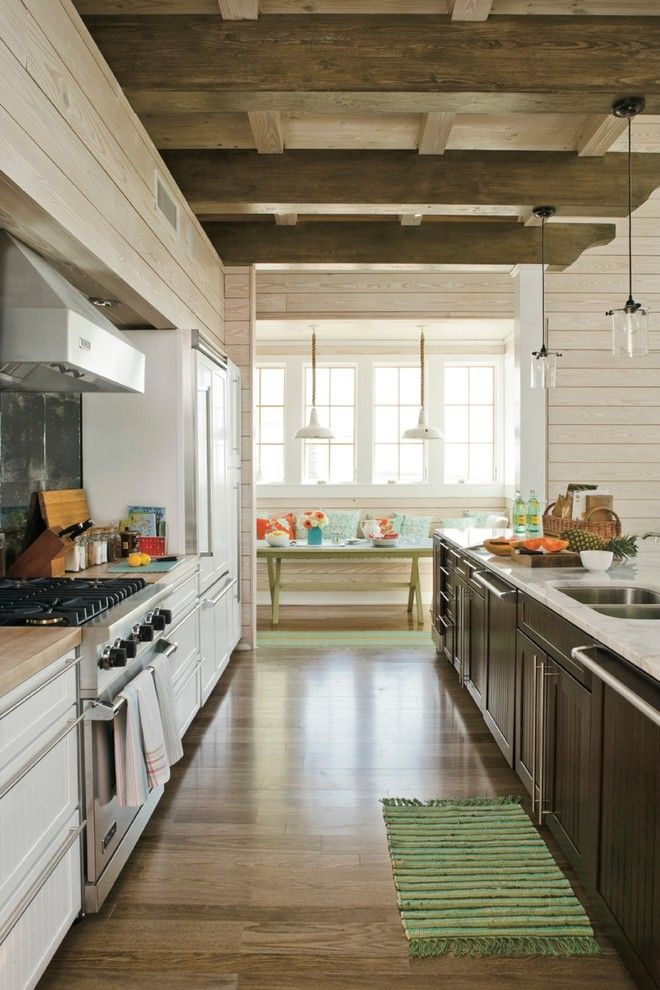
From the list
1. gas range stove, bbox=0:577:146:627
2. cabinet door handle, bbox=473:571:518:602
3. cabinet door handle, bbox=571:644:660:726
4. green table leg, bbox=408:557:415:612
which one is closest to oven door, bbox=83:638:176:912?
gas range stove, bbox=0:577:146:627

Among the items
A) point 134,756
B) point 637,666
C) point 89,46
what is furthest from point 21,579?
point 637,666

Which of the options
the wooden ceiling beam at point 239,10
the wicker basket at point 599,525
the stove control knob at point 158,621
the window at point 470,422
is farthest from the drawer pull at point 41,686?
the window at point 470,422

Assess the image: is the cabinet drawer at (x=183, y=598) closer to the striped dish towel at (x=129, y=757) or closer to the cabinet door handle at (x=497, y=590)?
the striped dish towel at (x=129, y=757)

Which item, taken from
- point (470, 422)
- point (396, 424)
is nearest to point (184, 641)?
point (396, 424)

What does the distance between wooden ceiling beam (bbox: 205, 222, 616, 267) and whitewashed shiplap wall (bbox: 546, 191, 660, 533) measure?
545mm

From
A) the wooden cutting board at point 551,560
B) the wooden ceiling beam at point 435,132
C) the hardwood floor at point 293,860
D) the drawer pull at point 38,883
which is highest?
the wooden ceiling beam at point 435,132

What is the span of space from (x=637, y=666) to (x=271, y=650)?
393 centimetres

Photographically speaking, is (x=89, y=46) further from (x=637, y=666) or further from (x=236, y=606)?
(x=236, y=606)

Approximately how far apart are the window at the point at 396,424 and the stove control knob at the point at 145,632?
5.44 meters

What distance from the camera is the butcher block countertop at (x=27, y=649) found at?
5.28 ft

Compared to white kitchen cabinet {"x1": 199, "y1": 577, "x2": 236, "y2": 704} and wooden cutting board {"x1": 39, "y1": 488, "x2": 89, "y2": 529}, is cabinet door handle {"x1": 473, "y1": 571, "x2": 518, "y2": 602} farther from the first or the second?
wooden cutting board {"x1": 39, "y1": 488, "x2": 89, "y2": 529}

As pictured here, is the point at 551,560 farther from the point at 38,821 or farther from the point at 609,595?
the point at 38,821

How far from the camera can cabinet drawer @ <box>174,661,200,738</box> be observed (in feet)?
10.6

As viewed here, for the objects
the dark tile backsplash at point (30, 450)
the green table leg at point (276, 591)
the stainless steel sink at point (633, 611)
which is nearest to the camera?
the stainless steel sink at point (633, 611)
